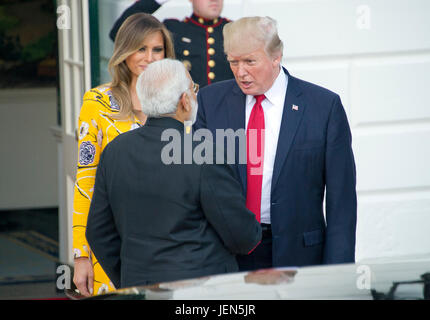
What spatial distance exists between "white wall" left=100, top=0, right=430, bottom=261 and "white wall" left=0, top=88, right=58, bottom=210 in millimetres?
4926

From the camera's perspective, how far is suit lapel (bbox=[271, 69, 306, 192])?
323 centimetres

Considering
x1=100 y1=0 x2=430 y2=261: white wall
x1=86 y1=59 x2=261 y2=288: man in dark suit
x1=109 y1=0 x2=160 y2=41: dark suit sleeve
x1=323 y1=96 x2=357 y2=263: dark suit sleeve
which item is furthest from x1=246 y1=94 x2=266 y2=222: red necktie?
x1=100 y1=0 x2=430 y2=261: white wall

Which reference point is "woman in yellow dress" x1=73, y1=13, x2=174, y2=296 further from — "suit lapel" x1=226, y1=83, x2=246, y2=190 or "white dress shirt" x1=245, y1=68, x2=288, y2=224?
"white dress shirt" x1=245, y1=68, x2=288, y2=224

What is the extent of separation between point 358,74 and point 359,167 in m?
0.61

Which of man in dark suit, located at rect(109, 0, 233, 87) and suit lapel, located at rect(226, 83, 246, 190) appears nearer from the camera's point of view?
suit lapel, located at rect(226, 83, 246, 190)

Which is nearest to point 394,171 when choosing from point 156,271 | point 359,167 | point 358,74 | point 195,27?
point 359,167

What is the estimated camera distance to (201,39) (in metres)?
4.61

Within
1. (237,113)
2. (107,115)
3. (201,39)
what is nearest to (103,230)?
(107,115)

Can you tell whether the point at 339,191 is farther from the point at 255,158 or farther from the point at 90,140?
the point at 90,140

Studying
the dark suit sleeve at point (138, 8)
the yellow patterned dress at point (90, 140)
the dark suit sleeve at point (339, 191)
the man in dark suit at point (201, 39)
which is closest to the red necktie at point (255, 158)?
the dark suit sleeve at point (339, 191)

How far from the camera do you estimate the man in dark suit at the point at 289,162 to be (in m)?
3.23

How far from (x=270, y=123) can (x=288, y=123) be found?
0.10 m
